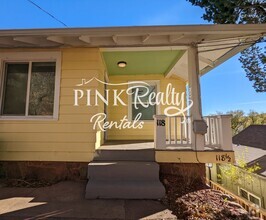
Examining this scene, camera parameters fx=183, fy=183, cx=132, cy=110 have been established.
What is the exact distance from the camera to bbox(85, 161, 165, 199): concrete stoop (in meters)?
3.01

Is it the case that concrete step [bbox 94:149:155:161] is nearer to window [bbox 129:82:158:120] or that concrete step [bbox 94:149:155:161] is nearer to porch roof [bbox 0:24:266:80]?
porch roof [bbox 0:24:266:80]

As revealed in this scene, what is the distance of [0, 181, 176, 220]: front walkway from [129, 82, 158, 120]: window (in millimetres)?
3312

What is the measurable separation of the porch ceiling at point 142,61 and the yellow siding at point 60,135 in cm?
98

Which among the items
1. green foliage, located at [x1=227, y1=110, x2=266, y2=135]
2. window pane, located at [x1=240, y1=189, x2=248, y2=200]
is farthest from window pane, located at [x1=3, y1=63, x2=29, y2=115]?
green foliage, located at [x1=227, y1=110, x2=266, y2=135]

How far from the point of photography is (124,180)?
3279 millimetres

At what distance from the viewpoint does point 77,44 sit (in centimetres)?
404

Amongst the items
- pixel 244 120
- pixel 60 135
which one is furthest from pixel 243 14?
pixel 244 120

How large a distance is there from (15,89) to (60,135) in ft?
4.91

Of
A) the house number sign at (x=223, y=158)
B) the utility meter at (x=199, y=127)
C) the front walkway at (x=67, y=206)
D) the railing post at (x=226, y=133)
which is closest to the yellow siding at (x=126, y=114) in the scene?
the utility meter at (x=199, y=127)

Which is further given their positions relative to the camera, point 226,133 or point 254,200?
point 254,200

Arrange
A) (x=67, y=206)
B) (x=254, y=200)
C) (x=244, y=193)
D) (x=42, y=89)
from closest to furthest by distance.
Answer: (x=67, y=206)
(x=42, y=89)
(x=254, y=200)
(x=244, y=193)

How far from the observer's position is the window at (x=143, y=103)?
6.11 meters

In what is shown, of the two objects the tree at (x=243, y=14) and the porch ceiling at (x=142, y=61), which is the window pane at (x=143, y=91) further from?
the tree at (x=243, y=14)

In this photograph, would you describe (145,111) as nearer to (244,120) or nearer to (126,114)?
(126,114)
